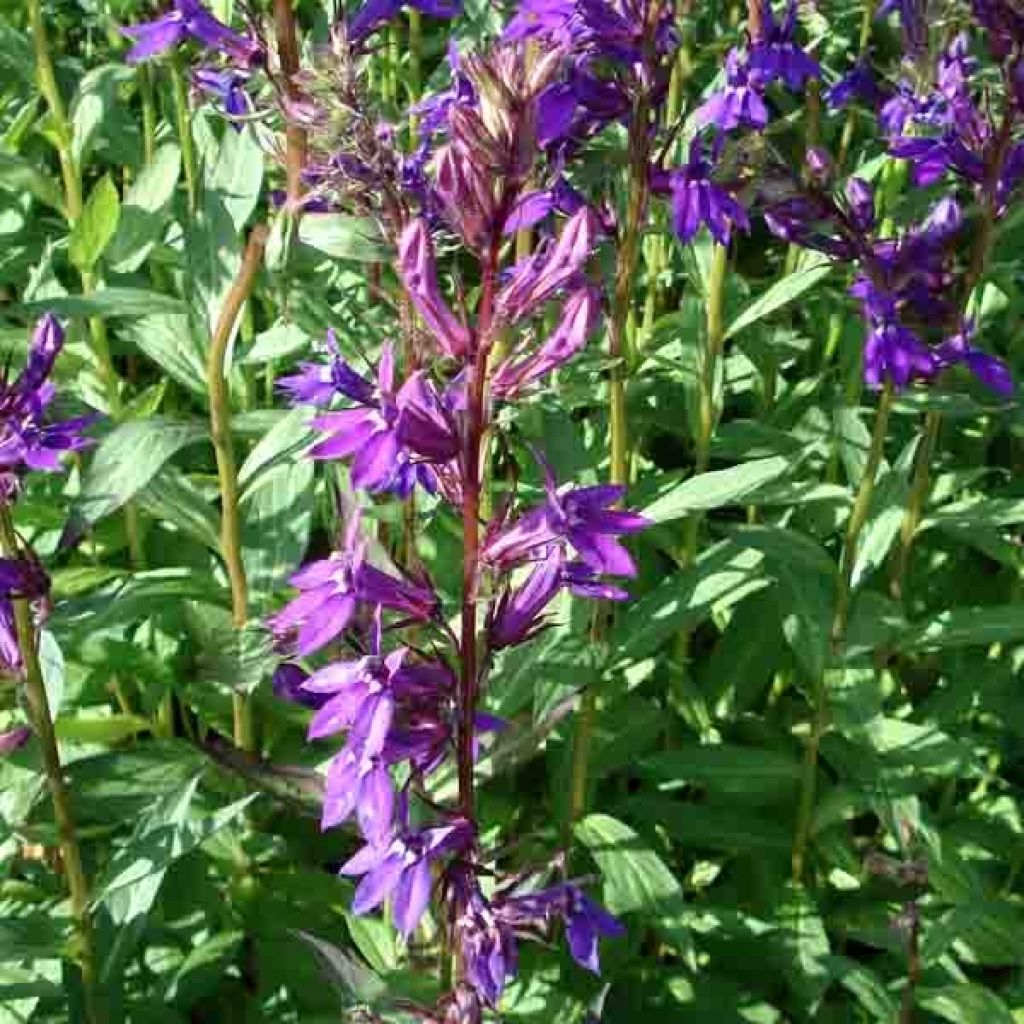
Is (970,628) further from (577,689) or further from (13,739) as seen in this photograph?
(13,739)

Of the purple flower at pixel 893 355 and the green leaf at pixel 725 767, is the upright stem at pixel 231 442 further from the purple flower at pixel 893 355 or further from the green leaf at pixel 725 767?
the purple flower at pixel 893 355

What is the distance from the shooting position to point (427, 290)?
205 centimetres

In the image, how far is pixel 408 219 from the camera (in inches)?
101

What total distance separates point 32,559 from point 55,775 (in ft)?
1.57

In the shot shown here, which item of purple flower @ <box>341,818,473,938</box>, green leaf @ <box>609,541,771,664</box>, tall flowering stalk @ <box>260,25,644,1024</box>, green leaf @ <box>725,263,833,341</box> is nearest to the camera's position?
tall flowering stalk @ <box>260,25,644,1024</box>

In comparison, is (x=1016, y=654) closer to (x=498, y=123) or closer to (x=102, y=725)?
(x=102, y=725)

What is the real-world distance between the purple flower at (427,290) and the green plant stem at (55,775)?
1.00 metres

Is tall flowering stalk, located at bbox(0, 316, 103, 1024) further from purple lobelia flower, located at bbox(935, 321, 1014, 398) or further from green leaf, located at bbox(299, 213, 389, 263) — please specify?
purple lobelia flower, located at bbox(935, 321, 1014, 398)

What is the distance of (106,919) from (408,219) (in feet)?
5.45

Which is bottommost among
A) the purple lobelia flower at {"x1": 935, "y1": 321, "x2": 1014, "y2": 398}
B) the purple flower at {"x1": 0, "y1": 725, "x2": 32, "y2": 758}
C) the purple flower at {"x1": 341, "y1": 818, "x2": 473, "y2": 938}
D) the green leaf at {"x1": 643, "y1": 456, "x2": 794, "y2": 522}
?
the purple flower at {"x1": 0, "y1": 725, "x2": 32, "y2": 758}

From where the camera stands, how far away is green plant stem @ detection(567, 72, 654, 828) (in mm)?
3076

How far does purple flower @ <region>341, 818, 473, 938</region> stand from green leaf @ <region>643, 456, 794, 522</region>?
945 mm

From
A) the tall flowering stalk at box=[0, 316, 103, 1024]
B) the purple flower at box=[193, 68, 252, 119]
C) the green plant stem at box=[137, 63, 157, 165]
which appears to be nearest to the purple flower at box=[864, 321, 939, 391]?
the purple flower at box=[193, 68, 252, 119]

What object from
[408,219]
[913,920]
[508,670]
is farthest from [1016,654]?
[408,219]
